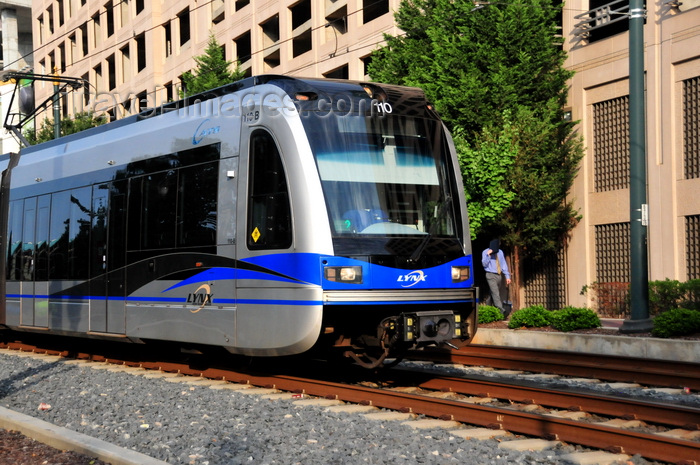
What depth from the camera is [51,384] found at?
11.7 meters

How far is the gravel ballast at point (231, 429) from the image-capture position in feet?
22.3

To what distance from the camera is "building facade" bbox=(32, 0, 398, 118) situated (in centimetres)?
3222

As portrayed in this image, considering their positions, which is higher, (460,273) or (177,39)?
(177,39)

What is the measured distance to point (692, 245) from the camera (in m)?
19.8

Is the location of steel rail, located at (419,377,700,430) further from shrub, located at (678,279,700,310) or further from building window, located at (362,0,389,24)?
building window, located at (362,0,389,24)

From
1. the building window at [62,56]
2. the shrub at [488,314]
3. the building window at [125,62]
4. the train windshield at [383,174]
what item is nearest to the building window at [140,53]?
the building window at [125,62]

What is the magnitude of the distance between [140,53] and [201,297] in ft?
127

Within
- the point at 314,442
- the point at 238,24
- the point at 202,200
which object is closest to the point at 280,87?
the point at 202,200

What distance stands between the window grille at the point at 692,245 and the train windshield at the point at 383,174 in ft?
35.3

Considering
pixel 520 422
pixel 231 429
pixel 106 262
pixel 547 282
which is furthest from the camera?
pixel 547 282

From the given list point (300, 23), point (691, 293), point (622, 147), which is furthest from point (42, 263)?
point (300, 23)

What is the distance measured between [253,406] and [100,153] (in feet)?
20.0

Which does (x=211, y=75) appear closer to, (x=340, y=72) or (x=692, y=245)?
(x=340, y=72)

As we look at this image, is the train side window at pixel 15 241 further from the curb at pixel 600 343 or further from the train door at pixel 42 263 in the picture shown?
the curb at pixel 600 343
